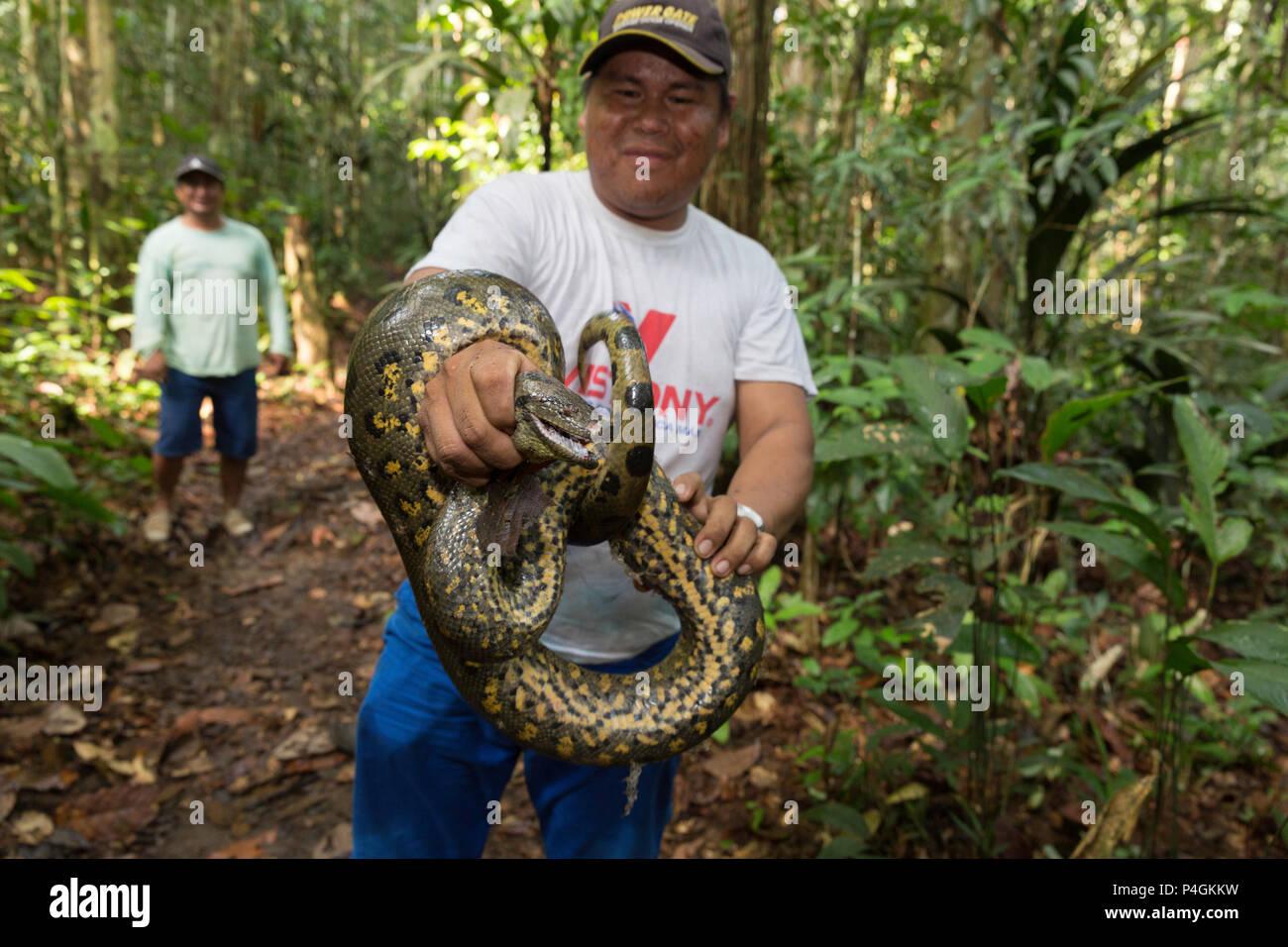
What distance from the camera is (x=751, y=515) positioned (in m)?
2.02

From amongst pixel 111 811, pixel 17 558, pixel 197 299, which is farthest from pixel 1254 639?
pixel 197 299

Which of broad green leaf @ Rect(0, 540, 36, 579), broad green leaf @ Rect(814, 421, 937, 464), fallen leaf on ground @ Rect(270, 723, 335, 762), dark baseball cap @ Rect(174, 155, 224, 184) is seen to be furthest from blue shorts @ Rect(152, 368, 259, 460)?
broad green leaf @ Rect(814, 421, 937, 464)

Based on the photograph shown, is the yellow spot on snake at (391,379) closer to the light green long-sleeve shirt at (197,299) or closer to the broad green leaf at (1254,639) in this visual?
the broad green leaf at (1254,639)

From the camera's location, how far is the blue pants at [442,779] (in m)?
2.22

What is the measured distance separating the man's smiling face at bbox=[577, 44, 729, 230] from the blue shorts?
208 inches

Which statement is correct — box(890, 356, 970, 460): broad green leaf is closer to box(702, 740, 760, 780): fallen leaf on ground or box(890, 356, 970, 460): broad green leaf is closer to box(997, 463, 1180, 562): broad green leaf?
box(997, 463, 1180, 562): broad green leaf

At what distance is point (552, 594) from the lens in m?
1.77

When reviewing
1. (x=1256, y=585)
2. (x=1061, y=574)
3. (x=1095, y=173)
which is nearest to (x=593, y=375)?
Answer: (x=1061, y=574)

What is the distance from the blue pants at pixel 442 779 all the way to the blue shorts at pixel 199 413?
15.8ft

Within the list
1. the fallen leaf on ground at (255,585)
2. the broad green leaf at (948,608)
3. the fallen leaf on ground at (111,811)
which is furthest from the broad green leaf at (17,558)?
the broad green leaf at (948,608)

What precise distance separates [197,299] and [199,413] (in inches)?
35.5

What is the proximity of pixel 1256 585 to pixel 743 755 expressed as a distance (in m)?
4.76
